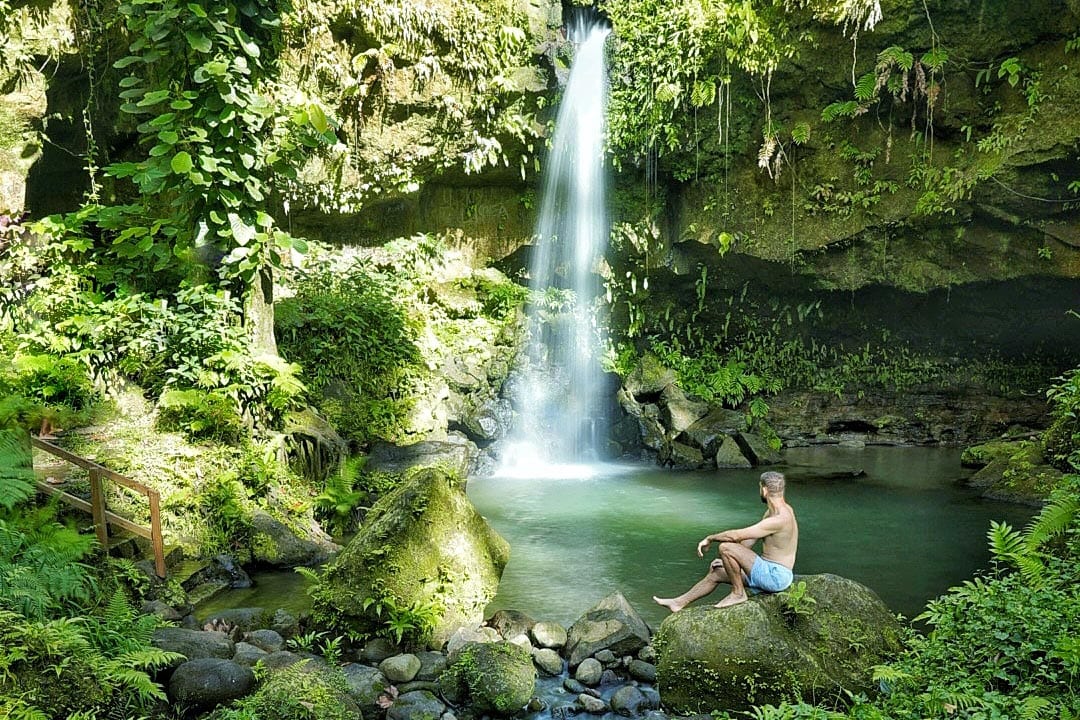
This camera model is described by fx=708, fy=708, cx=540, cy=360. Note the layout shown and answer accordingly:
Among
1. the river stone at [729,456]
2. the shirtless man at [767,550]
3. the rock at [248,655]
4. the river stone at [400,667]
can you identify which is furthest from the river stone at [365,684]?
the river stone at [729,456]

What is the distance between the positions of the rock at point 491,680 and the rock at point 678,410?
31.0ft

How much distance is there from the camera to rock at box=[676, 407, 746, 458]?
13.4m

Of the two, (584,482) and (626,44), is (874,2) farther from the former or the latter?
(584,482)

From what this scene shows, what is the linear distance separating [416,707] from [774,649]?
2281mm

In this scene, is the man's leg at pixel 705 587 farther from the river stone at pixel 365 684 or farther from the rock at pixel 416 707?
the river stone at pixel 365 684

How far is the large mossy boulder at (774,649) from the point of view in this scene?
4355 millimetres

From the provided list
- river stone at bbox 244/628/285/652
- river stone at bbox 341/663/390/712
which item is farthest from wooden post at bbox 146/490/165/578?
river stone at bbox 341/663/390/712

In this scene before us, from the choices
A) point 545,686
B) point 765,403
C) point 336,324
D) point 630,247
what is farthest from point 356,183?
point 545,686

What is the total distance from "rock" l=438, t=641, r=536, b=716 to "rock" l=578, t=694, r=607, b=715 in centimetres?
34

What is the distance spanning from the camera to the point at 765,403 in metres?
15.6

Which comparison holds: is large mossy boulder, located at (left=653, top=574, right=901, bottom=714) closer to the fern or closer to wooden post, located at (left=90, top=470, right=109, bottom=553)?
wooden post, located at (left=90, top=470, right=109, bottom=553)

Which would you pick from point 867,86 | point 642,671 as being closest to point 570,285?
point 867,86

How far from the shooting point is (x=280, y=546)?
285 inches

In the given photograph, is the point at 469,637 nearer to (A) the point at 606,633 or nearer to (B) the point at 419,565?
(B) the point at 419,565
